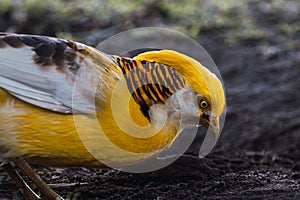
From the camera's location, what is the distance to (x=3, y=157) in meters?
4.83

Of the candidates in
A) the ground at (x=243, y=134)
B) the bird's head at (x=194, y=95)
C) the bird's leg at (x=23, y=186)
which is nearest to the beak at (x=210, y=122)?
the bird's head at (x=194, y=95)

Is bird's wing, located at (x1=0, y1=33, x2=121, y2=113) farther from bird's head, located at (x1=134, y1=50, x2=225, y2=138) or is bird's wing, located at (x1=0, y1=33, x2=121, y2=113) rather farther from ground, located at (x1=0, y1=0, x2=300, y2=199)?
ground, located at (x1=0, y1=0, x2=300, y2=199)

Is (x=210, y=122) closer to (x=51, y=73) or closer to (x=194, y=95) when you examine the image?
(x=194, y=95)

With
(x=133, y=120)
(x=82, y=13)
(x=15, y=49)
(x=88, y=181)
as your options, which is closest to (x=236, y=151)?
(x=88, y=181)

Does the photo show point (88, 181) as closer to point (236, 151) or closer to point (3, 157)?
point (3, 157)

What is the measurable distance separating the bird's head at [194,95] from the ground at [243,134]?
563mm

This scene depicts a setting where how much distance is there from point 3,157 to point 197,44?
4987 mm

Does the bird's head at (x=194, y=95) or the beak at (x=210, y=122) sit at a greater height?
the bird's head at (x=194, y=95)

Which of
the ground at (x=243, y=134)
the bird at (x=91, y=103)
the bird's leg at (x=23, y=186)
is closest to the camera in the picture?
the bird at (x=91, y=103)

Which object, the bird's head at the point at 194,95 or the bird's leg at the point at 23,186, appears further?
the bird's leg at the point at 23,186

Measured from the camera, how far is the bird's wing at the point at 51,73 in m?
4.77

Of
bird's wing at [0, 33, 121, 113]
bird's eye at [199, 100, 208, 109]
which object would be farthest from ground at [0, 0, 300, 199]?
bird's wing at [0, 33, 121, 113]

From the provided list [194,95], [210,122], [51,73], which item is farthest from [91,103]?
[210,122]

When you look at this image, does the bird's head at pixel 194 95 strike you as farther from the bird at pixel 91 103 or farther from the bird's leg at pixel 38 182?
the bird's leg at pixel 38 182
